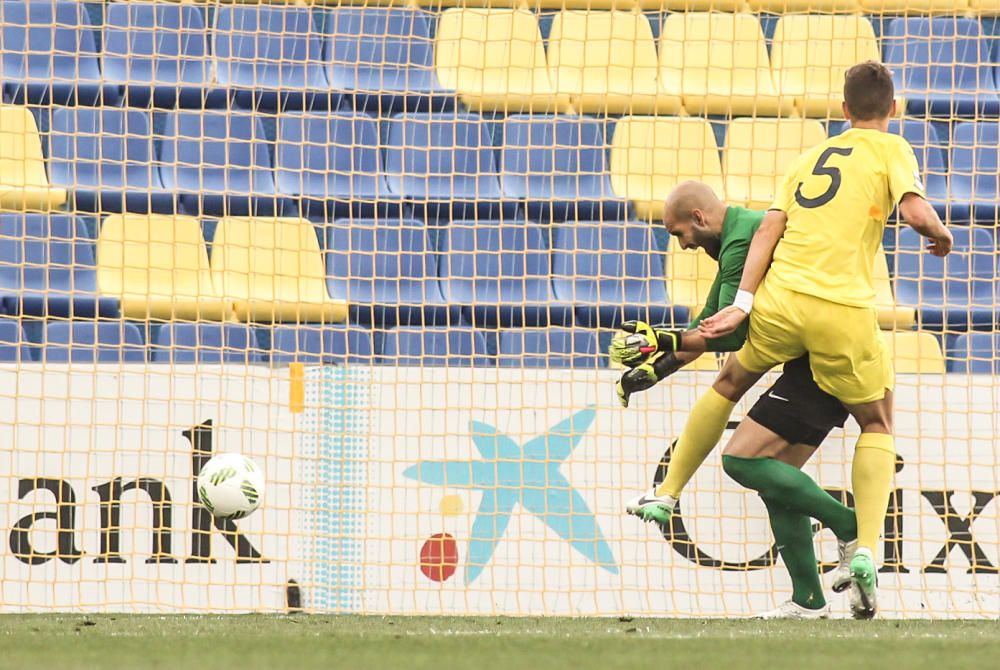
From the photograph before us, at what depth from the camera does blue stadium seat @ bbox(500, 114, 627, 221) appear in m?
6.52

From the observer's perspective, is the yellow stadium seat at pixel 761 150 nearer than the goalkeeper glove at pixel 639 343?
No

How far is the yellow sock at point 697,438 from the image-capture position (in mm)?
4363

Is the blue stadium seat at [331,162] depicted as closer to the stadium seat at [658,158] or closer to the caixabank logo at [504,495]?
the stadium seat at [658,158]

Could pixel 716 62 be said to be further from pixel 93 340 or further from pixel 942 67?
pixel 93 340

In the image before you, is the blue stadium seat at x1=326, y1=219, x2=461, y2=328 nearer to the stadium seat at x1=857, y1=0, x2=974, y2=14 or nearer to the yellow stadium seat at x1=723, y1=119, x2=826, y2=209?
the yellow stadium seat at x1=723, y1=119, x2=826, y2=209

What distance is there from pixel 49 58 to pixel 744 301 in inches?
163

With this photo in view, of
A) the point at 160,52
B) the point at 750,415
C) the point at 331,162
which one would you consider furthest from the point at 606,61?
the point at 750,415

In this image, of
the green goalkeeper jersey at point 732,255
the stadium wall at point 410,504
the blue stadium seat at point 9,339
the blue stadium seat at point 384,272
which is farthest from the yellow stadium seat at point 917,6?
the blue stadium seat at point 9,339

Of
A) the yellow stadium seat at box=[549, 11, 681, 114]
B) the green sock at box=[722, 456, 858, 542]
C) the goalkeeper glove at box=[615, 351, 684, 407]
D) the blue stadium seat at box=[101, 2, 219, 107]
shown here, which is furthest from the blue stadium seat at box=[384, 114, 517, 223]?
the green sock at box=[722, 456, 858, 542]

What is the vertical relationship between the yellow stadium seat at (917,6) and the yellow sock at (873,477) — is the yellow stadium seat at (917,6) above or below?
above

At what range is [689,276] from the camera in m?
6.22

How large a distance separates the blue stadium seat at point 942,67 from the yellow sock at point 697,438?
274 centimetres

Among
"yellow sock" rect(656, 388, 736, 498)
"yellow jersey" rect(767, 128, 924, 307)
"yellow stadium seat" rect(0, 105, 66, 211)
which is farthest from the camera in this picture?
"yellow stadium seat" rect(0, 105, 66, 211)

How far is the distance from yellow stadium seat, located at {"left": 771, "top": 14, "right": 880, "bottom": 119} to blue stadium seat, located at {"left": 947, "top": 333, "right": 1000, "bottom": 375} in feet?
3.59
